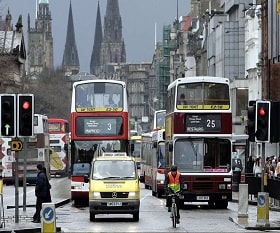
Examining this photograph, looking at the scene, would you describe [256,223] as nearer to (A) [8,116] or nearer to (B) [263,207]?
(B) [263,207]

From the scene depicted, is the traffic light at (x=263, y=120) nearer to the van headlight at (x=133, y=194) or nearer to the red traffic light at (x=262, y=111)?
the red traffic light at (x=262, y=111)

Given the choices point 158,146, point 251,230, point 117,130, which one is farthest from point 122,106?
point 251,230

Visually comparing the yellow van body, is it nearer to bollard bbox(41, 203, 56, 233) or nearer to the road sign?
the road sign

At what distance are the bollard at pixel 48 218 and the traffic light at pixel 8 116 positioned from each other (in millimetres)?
4944

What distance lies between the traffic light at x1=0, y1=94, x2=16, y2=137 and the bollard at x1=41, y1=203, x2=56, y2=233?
4.94m

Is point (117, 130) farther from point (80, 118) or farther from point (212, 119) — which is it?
point (212, 119)

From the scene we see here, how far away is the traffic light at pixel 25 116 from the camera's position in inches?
1249

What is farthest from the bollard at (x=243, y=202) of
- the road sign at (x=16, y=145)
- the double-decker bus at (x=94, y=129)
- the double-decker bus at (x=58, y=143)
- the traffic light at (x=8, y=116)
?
the double-decker bus at (x=58, y=143)

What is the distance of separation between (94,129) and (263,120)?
47.0 ft

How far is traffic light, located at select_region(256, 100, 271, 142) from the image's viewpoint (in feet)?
105

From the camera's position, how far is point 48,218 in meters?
27.0

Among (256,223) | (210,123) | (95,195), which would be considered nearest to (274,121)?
(256,223)

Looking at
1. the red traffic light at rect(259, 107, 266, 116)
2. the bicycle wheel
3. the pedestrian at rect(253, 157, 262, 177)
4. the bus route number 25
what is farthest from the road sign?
the pedestrian at rect(253, 157, 262, 177)

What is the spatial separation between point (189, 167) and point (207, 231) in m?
11.5
